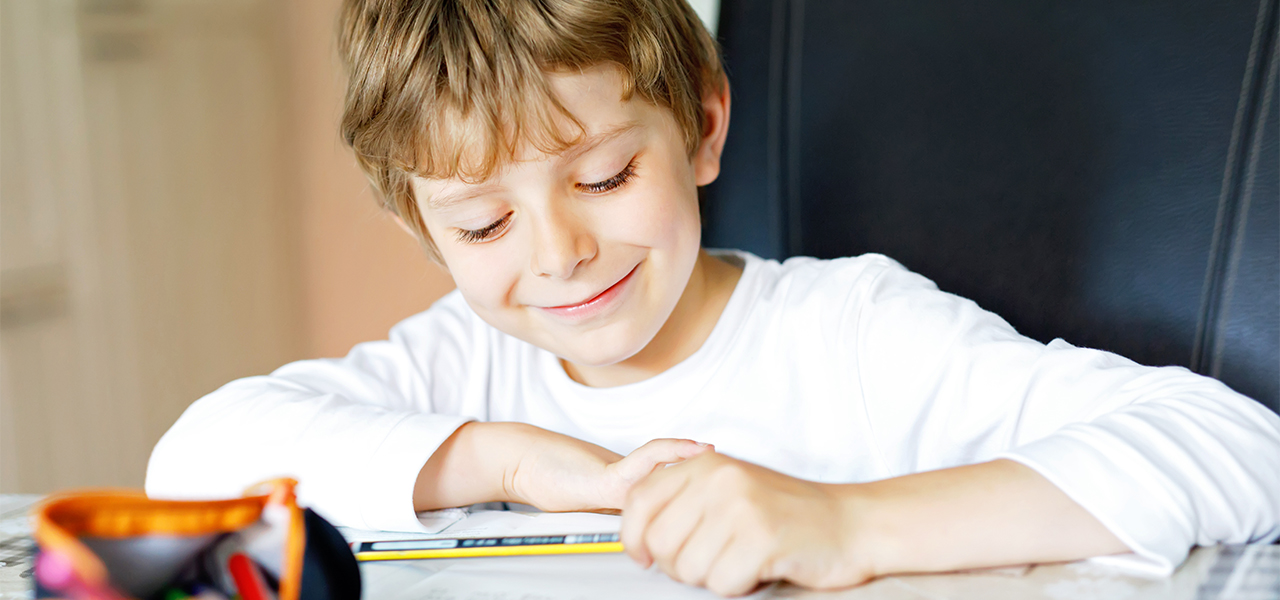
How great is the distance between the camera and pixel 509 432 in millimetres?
673

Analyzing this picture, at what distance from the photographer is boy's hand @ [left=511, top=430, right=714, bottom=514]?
0.57 metres

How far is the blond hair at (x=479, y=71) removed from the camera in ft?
2.10

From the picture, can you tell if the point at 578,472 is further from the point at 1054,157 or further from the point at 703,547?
the point at 1054,157

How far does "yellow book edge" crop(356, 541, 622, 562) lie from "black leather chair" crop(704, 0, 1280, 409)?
1.54 feet

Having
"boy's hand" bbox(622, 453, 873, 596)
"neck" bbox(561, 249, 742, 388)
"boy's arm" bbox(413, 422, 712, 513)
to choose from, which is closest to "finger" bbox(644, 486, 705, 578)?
"boy's hand" bbox(622, 453, 873, 596)

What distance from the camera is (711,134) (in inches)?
32.8

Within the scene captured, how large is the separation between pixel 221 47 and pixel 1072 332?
4.38 ft

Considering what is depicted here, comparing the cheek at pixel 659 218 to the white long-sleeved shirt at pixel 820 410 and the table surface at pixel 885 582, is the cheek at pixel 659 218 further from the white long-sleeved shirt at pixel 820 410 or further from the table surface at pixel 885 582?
the table surface at pixel 885 582

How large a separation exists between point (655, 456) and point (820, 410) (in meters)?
0.26

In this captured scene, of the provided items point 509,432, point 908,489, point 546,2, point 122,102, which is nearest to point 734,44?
point 546,2

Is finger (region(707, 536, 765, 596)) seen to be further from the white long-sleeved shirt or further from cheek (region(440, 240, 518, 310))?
cheek (region(440, 240, 518, 310))

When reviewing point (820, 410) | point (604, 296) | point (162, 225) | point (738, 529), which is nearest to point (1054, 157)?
point (820, 410)

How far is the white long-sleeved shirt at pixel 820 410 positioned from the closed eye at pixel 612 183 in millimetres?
197

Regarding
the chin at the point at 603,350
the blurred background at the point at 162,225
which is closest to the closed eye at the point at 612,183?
the chin at the point at 603,350
